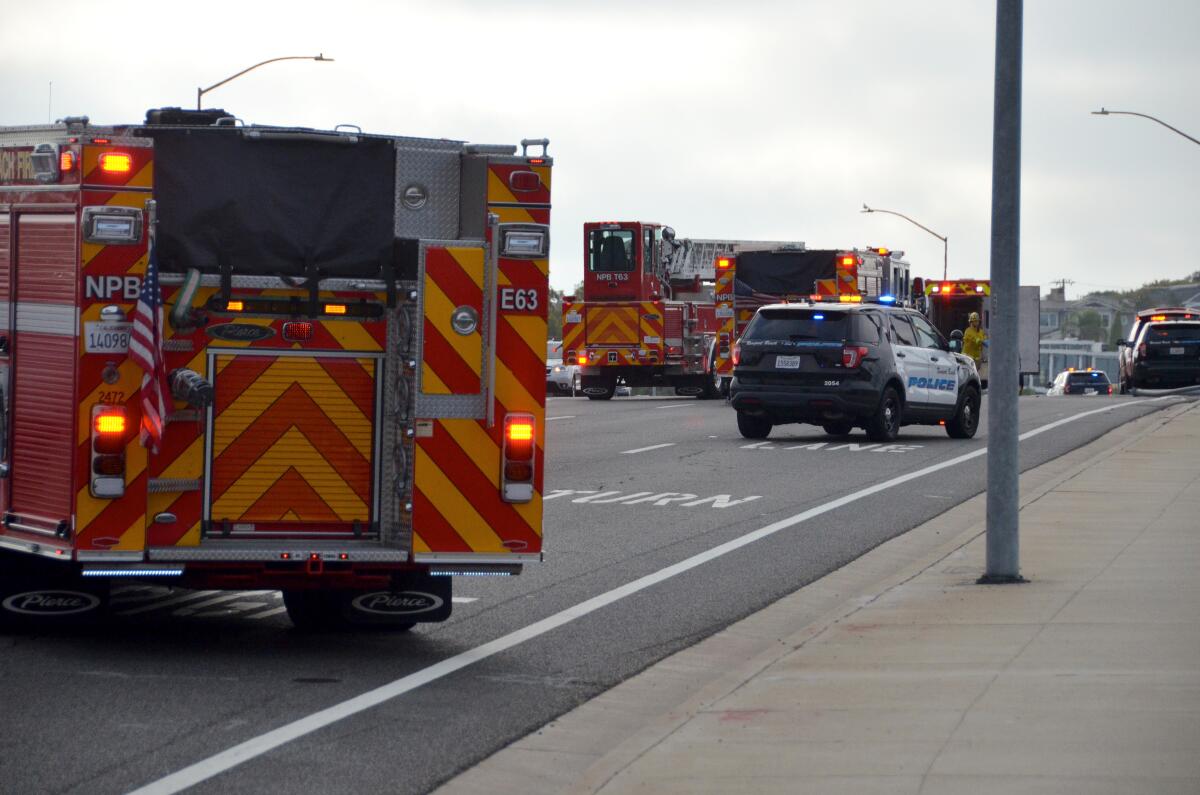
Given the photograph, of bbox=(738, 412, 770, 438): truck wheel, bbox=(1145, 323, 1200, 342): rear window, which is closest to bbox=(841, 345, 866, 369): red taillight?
bbox=(738, 412, 770, 438): truck wheel

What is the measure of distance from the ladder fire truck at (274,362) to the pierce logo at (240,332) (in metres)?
0.01

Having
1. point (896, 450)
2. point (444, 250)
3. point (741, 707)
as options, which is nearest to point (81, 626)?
point (444, 250)

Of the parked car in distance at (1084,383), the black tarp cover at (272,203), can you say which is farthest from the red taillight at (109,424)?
the parked car in distance at (1084,383)

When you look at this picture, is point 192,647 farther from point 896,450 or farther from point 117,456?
point 896,450

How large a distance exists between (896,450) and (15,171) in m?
16.1

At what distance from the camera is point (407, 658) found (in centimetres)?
944

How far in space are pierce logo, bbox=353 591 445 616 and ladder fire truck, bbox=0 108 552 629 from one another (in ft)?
0.03

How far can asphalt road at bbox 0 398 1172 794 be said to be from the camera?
23.5 feet

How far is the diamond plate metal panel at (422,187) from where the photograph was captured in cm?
966

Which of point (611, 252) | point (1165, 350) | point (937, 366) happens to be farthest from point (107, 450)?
point (1165, 350)

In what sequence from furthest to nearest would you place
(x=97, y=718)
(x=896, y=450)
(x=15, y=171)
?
(x=896, y=450) → (x=15, y=171) → (x=97, y=718)

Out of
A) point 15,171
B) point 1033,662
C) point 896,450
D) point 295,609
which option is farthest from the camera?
point 896,450

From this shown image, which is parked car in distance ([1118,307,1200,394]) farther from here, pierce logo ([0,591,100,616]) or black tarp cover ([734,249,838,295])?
pierce logo ([0,591,100,616])

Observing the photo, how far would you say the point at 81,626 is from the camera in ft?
32.2
